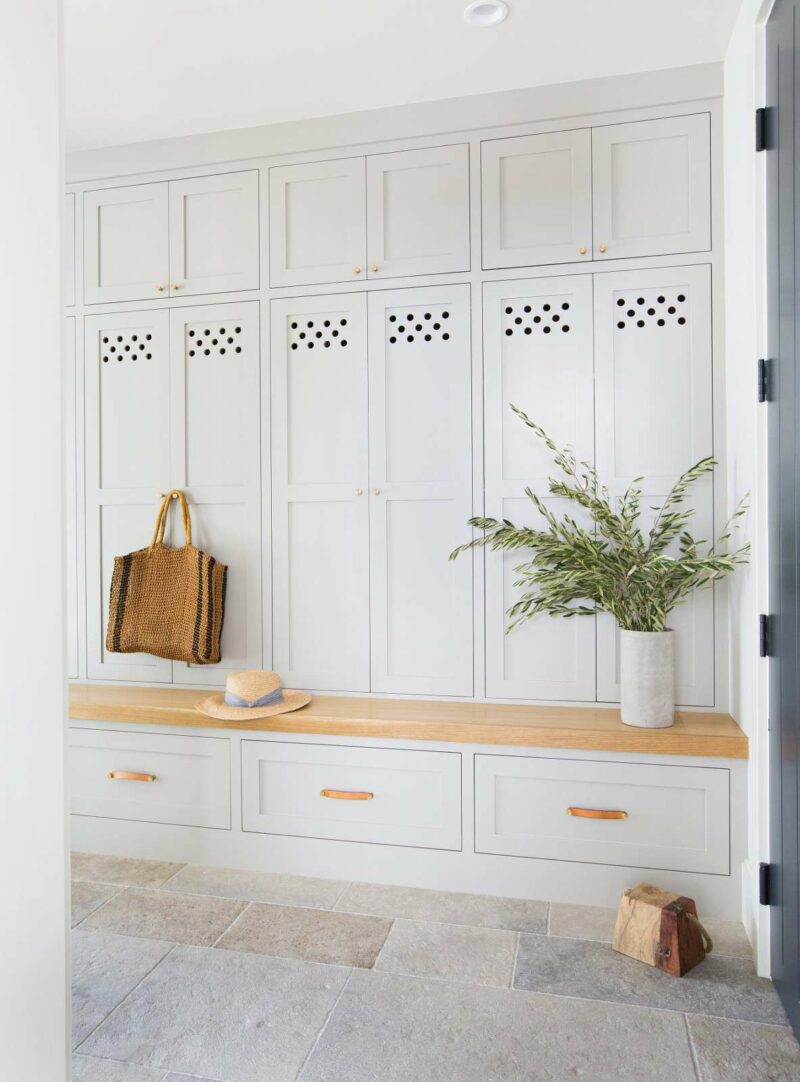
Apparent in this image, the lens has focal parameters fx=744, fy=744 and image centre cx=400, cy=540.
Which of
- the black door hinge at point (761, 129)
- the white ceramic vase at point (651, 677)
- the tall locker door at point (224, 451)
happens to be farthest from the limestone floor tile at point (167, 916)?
the black door hinge at point (761, 129)

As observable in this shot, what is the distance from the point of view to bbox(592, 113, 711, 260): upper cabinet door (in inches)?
94.2

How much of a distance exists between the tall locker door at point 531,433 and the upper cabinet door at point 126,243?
4.27ft

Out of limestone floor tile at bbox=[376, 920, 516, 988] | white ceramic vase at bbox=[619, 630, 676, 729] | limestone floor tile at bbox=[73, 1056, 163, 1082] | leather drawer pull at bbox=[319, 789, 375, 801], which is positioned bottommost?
limestone floor tile at bbox=[73, 1056, 163, 1082]

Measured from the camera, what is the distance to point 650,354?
2.45 metres

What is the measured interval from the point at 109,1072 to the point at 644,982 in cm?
127

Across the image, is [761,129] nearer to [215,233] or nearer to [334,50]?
[334,50]

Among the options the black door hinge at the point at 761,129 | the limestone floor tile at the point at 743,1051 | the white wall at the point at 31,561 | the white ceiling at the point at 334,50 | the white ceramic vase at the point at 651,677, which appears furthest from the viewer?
the white ceramic vase at the point at 651,677

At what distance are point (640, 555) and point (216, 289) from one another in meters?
1.82

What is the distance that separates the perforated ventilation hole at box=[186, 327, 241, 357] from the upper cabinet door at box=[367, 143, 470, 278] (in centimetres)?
58

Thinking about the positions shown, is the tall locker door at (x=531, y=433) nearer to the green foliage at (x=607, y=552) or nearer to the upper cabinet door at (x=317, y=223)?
the green foliage at (x=607, y=552)

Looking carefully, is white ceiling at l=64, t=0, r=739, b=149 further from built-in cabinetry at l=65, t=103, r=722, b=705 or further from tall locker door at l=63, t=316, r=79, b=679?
tall locker door at l=63, t=316, r=79, b=679

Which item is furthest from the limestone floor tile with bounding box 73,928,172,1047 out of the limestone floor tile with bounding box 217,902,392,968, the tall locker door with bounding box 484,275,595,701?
the tall locker door with bounding box 484,275,595,701

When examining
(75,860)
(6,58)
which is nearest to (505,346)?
(6,58)

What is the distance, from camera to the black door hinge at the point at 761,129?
1.88m
